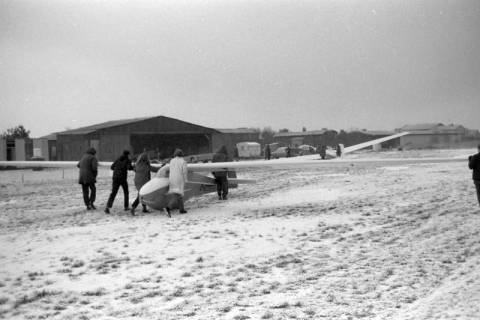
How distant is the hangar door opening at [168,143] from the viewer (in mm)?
39116

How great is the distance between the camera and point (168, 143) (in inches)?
1619

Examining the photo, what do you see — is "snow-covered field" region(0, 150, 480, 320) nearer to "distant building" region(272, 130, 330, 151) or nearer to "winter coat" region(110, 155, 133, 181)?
"winter coat" region(110, 155, 133, 181)

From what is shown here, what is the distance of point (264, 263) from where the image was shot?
244 inches

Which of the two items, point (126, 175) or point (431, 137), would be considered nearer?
point (126, 175)

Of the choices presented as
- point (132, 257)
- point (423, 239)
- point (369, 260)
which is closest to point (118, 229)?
point (132, 257)

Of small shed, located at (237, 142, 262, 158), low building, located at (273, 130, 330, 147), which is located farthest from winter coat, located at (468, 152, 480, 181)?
low building, located at (273, 130, 330, 147)

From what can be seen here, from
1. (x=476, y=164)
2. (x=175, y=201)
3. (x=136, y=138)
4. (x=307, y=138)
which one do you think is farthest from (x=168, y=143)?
(x=307, y=138)

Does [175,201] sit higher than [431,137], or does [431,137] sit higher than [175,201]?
[431,137]

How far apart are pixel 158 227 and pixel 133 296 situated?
170 inches

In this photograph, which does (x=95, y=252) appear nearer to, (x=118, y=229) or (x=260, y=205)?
(x=118, y=229)

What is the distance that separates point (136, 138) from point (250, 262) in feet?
110

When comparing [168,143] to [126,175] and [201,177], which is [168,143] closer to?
[201,177]

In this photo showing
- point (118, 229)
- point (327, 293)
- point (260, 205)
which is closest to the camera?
point (327, 293)

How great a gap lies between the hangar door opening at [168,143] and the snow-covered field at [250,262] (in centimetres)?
2744
